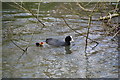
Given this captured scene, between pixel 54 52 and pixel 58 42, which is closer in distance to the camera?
pixel 54 52

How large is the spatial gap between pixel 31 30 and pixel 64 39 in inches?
61.6

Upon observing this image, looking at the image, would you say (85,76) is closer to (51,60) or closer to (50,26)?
(51,60)

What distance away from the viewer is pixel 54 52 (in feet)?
35.3

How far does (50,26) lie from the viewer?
13.5 metres

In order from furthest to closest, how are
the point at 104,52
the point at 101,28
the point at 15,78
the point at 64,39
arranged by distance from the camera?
the point at 101,28
the point at 64,39
the point at 104,52
the point at 15,78

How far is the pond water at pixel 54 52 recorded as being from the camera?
8930mm

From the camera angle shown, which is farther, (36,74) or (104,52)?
(104,52)

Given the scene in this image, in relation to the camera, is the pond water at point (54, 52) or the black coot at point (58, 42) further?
the black coot at point (58, 42)

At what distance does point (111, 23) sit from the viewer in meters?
13.5

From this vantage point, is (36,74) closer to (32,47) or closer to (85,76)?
(85,76)

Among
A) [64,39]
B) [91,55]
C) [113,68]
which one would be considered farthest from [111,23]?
[113,68]

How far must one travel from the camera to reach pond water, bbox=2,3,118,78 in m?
8.93

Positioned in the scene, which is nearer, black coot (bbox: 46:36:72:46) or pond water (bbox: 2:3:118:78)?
pond water (bbox: 2:3:118:78)

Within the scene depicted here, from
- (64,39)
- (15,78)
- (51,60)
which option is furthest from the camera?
(64,39)
